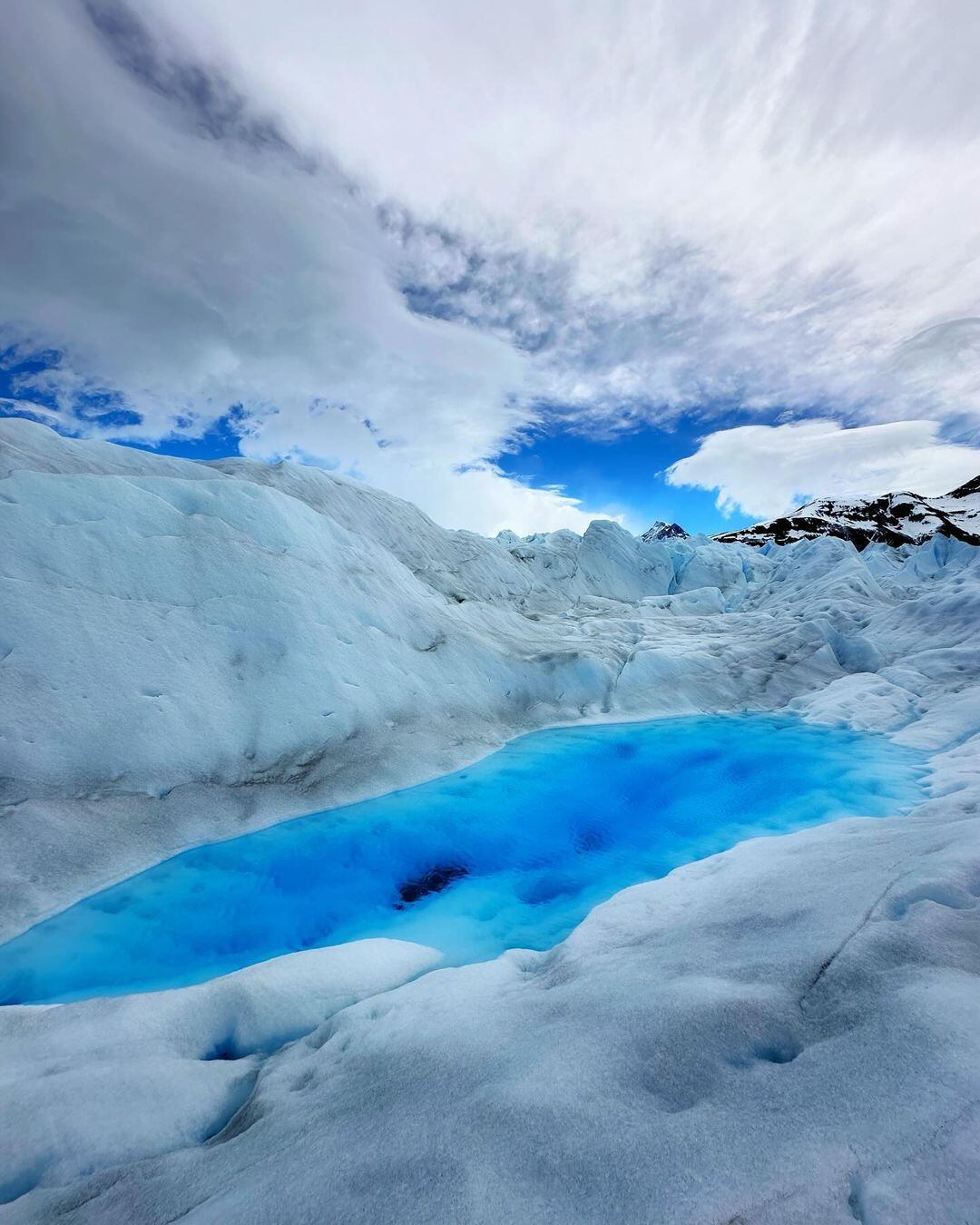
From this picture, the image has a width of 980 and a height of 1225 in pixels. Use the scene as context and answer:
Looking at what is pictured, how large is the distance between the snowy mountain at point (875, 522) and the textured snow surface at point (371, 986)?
61401mm

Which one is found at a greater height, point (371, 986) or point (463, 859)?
point (463, 859)

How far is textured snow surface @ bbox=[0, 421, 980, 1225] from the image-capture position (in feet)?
7.13

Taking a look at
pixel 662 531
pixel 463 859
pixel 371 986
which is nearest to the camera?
pixel 371 986

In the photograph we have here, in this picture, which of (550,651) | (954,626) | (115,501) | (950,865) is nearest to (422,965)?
(950,865)

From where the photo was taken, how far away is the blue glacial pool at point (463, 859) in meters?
5.81

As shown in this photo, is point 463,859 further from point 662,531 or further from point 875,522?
point 875,522

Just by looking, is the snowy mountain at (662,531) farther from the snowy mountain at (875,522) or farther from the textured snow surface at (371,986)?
the textured snow surface at (371,986)

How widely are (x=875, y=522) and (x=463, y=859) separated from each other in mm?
86622

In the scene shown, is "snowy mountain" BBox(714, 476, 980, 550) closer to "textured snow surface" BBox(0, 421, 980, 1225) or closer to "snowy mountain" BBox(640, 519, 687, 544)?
"snowy mountain" BBox(640, 519, 687, 544)

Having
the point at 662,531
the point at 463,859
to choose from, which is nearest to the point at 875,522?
the point at 662,531

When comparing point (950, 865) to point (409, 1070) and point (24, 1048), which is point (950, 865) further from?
point (24, 1048)

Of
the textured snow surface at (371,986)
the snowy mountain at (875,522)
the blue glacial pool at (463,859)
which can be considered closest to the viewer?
the textured snow surface at (371,986)

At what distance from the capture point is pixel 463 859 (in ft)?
26.6

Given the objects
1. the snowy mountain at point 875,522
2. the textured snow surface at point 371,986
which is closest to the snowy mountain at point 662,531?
the snowy mountain at point 875,522
